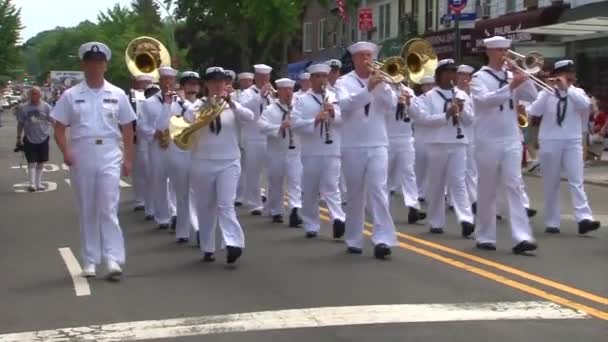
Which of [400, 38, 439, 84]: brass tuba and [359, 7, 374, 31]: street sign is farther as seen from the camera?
[359, 7, 374, 31]: street sign

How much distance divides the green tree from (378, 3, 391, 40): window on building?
52.3 feet

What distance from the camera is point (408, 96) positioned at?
11742mm

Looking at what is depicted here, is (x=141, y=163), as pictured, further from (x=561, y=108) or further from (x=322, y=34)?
(x=322, y=34)

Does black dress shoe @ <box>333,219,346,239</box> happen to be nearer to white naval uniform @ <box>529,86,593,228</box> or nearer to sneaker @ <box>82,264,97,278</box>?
white naval uniform @ <box>529,86,593,228</box>

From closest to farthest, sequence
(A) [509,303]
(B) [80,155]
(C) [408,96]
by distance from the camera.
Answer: (A) [509,303] → (B) [80,155] → (C) [408,96]

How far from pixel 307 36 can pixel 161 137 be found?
47.2 meters

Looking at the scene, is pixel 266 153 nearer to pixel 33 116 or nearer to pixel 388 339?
pixel 33 116

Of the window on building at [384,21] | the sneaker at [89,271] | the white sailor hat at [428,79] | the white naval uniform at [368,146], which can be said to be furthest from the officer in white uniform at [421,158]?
the window on building at [384,21]

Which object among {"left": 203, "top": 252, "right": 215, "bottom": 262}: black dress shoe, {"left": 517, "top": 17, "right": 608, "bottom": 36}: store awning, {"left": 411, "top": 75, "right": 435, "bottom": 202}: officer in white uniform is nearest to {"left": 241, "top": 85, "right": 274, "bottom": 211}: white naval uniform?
{"left": 411, "top": 75, "right": 435, "bottom": 202}: officer in white uniform

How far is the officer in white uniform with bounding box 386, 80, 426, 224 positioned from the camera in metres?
14.4

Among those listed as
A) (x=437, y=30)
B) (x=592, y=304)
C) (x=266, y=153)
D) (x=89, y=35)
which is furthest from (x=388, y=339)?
(x=89, y=35)

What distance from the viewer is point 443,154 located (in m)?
13.2

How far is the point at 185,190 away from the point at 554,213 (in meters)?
4.64

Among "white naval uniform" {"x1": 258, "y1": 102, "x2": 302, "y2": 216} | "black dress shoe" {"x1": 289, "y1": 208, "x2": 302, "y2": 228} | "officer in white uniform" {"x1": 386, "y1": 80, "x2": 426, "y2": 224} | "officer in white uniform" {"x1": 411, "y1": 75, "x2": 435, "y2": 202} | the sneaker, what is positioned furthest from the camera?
"officer in white uniform" {"x1": 411, "y1": 75, "x2": 435, "y2": 202}
